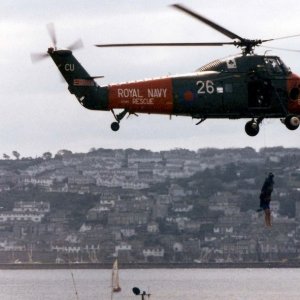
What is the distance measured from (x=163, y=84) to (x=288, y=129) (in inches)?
164

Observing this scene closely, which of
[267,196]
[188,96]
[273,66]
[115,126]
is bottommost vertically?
[267,196]

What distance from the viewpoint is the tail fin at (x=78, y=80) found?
47.0m

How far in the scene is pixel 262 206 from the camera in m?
45.9

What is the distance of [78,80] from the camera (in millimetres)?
47656

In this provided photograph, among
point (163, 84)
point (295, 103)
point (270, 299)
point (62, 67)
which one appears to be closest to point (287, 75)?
point (295, 103)

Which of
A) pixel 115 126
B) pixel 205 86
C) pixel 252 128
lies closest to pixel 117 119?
pixel 115 126

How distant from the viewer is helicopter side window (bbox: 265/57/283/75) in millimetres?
48906

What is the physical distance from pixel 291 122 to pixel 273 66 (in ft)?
6.65

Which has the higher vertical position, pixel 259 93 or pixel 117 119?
pixel 259 93

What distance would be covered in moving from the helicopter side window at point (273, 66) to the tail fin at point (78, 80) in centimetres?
567

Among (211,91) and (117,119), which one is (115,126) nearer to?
(117,119)

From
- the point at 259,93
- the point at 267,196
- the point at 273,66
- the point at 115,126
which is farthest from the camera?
the point at 273,66

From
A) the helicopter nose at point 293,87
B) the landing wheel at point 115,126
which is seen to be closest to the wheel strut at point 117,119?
the landing wheel at point 115,126

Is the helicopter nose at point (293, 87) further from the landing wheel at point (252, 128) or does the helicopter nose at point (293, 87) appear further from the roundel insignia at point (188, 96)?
the roundel insignia at point (188, 96)
